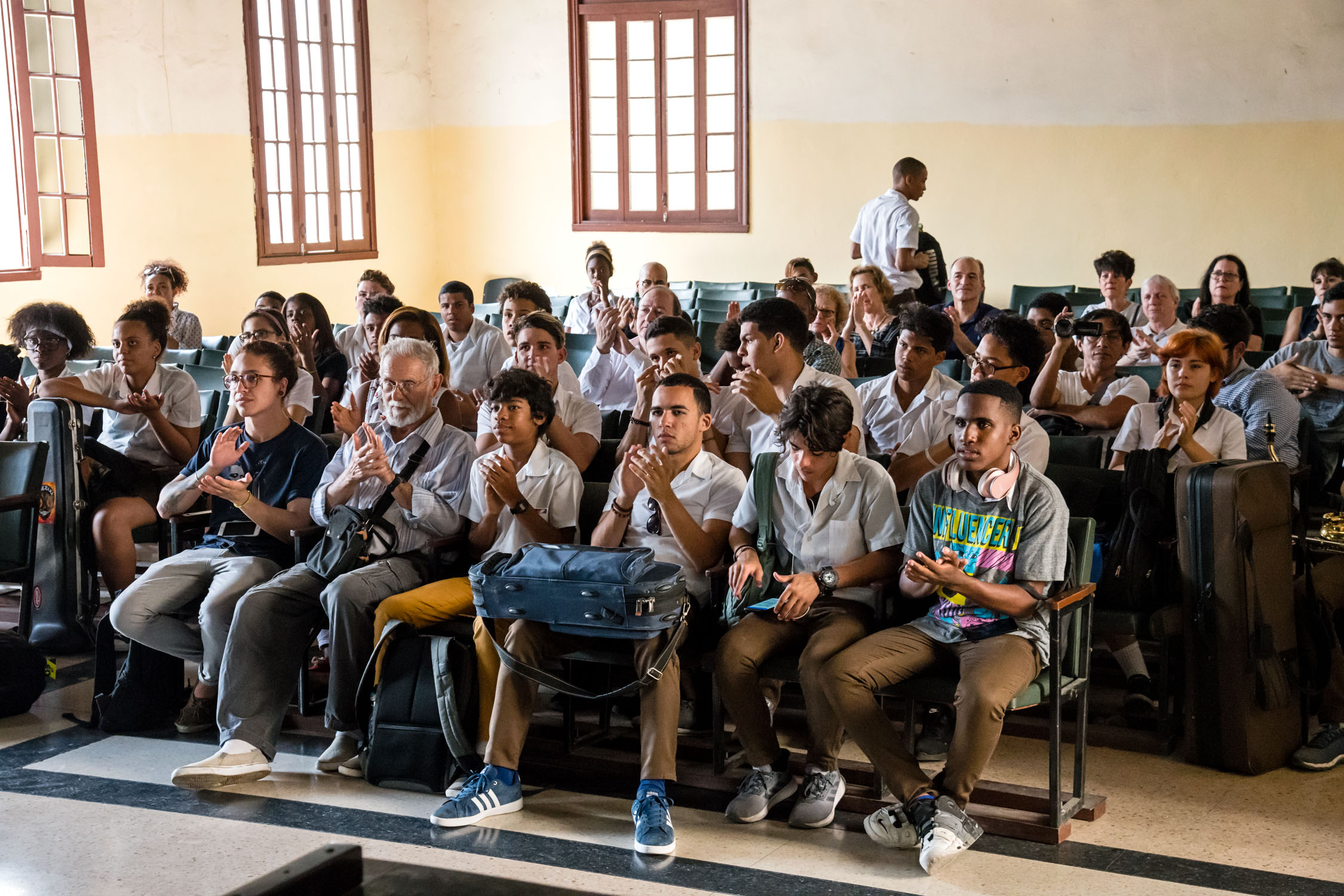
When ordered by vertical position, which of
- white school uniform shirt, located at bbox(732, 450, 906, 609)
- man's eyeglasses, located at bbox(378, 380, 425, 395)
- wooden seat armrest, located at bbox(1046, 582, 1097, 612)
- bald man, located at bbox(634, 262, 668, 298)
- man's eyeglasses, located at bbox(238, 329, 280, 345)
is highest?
bald man, located at bbox(634, 262, 668, 298)

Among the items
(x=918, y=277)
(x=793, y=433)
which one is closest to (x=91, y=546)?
(x=793, y=433)

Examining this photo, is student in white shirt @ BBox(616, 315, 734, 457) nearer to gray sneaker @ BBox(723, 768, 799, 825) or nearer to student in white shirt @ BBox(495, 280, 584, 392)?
student in white shirt @ BBox(495, 280, 584, 392)

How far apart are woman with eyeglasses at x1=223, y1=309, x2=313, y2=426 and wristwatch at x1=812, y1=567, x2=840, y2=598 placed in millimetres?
2276

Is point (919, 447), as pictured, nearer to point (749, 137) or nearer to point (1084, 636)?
point (1084, 636)

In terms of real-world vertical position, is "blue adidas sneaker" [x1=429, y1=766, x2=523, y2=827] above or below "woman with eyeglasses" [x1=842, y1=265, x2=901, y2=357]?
below

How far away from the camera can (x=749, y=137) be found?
442 inches

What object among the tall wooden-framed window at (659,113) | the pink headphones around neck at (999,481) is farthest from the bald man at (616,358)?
the tall wooden-framed window at (659,113)

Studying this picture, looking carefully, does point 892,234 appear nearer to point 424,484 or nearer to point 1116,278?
point 1116,278

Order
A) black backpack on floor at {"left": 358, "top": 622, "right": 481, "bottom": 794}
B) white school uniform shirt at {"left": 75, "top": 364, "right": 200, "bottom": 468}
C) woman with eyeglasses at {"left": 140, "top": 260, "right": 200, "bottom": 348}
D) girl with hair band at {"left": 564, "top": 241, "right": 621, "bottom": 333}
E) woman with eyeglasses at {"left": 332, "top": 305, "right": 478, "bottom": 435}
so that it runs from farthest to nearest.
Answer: girl with hair band at {"left": 564, "top": 241, "right": 621, "bottom": 333}, woman with eyeglasses at {"left": 140, "top": 260, "right": 200, "bottom": 348}, white school uniform shirt at {"left": 75, "top": 364, "right": 200, "bottom": 468}, woman with eyeglasses at {"left": 332, "top": 305, "right": 478, "bottom": 435}, black backpack on floor at {"left": 358, "top": 622, "right": 481, "bottom": 794}

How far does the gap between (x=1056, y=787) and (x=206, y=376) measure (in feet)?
13.0

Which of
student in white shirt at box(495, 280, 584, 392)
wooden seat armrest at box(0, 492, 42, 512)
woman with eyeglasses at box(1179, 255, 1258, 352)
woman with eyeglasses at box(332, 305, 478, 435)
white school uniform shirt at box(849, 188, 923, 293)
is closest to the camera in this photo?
wooden seat armrest at box(0, 492, 42, 512)

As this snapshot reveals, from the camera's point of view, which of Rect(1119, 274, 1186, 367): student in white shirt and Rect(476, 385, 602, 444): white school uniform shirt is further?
Rect(1119, 274, 1186, 367): student in white shirt

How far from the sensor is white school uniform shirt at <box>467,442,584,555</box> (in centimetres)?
366

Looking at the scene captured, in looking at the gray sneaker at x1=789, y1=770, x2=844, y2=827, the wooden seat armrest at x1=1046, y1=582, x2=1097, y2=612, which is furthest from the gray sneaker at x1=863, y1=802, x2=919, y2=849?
the wooden seat armrest at x1=1046, y1=582, x2=1097, y2=612
